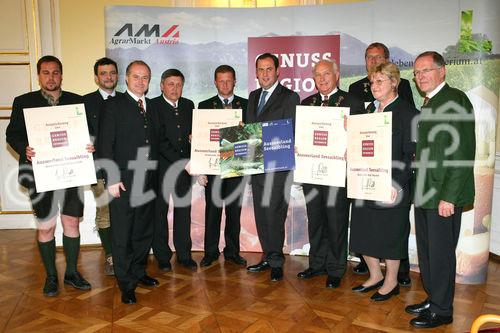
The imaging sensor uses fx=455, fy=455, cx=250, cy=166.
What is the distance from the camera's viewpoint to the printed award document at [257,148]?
356 centimetres

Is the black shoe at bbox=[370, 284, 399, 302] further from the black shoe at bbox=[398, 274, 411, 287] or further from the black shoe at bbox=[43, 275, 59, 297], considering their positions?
the black shoe at bbox=[43, 275, 59, 297]

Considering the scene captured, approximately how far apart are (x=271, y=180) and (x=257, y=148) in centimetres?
30

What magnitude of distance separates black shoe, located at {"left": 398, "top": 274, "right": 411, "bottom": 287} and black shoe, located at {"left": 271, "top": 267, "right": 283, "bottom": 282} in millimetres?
968

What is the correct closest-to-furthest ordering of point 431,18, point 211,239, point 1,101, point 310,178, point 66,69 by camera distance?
point 310,178 < point 431,18 < point 211,239 < point 66,69 < point 1,101

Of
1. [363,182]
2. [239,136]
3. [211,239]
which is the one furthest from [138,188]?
[363,182]

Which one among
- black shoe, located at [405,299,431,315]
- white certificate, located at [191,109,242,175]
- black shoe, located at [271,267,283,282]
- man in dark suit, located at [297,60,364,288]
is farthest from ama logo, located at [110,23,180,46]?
black shoe, located at [405,299,431,315]

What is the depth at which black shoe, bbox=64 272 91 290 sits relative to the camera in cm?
362

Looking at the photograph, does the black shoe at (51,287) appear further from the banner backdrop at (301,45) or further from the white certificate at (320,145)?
the white certificate at (320,145)

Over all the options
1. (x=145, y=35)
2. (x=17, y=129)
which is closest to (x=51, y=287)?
(x=17, y=129)

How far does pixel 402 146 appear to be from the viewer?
3.08 meters

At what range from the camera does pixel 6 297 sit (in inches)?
138

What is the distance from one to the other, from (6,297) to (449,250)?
3.21m

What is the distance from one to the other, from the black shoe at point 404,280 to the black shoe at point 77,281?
251 centimetres

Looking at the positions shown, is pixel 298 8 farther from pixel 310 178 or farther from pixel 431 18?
pixel 310 178
